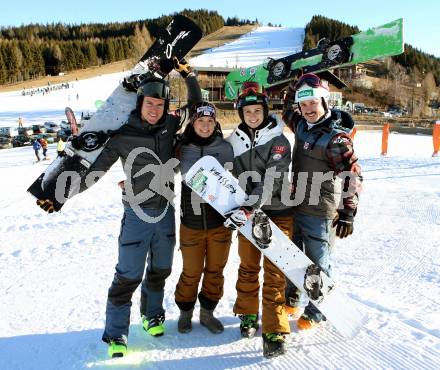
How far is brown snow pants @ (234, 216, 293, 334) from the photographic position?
2.72m

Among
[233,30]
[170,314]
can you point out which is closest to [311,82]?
[170,314]

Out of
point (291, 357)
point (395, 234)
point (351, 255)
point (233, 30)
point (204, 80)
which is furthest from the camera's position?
point (233, 30)

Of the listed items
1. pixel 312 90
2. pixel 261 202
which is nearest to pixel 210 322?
pixel 261 202

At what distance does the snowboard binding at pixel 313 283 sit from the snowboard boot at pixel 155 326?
43.7 inches

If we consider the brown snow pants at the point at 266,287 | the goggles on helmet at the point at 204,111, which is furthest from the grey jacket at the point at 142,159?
the brown snow pants at the point at 266,287

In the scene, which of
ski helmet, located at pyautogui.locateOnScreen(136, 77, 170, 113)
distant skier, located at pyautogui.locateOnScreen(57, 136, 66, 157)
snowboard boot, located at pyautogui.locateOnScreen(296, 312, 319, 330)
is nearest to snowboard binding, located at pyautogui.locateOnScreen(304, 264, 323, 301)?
snowboard boot, located at pyautogui.locateOnScreen(296, 312, 319, 330)

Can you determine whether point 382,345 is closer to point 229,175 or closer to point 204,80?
point 229,175

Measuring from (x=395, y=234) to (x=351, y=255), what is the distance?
1.11 metres

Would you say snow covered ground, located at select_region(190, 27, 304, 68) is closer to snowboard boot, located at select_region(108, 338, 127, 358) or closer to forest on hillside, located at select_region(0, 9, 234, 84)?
forest on hillside, located at select_region(0, 9, 234, 84)

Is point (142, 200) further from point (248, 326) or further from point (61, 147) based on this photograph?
point (61, 147)

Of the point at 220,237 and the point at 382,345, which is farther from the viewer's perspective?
the point at 220,237

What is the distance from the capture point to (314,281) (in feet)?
9.12

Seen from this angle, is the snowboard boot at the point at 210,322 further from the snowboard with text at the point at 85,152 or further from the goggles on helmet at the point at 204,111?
the goggles on helmet at the point at 204,111

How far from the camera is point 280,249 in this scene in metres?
2.75
